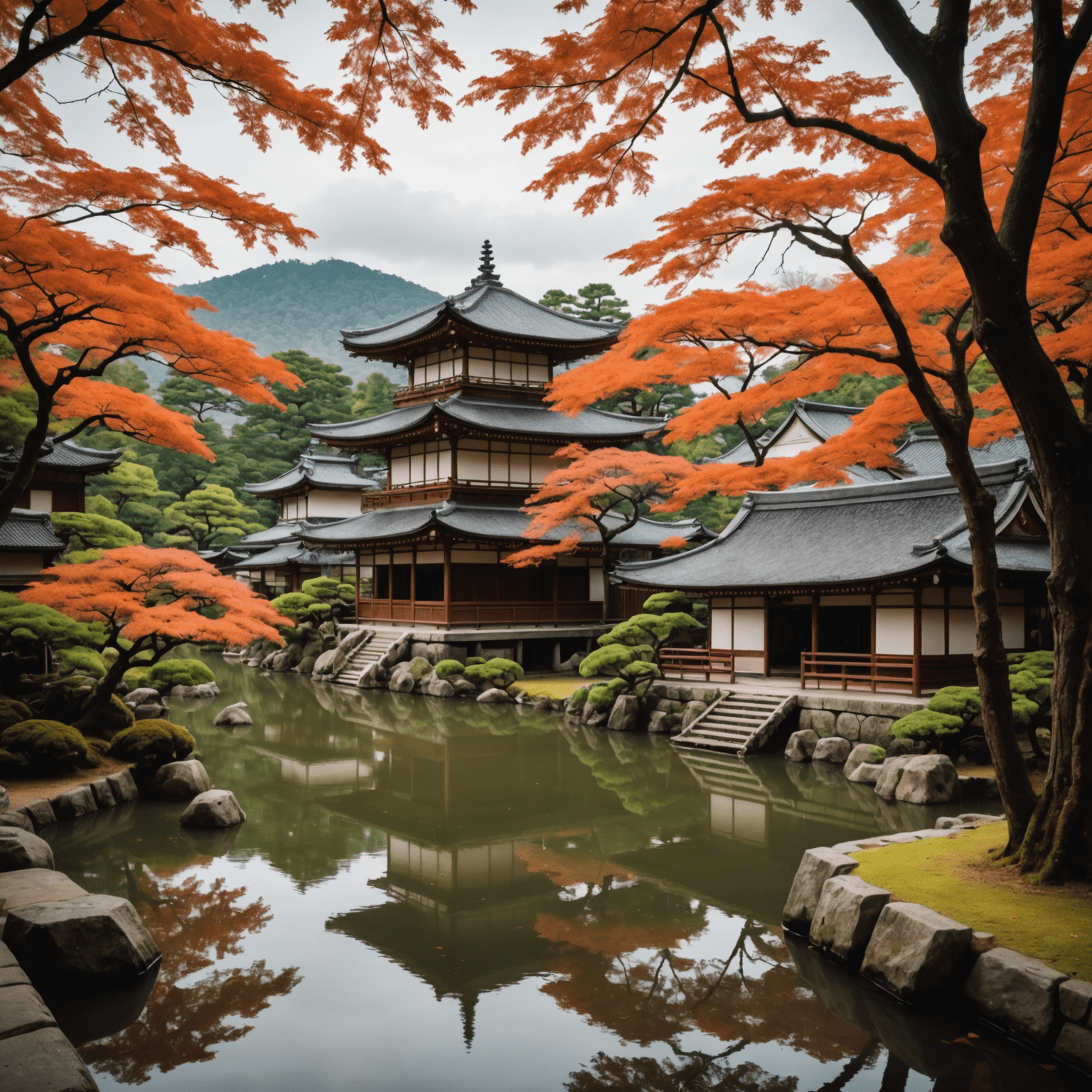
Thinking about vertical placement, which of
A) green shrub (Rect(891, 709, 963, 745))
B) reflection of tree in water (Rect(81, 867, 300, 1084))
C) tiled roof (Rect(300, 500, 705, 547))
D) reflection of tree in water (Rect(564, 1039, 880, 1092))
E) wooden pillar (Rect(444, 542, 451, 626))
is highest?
tiled roof (Rect(300, 500, 705, 547))

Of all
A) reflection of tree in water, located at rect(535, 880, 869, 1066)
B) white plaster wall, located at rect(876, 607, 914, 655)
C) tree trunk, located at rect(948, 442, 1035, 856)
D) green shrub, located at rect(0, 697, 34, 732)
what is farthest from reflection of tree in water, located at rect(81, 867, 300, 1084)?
white plaster wall, located at rect(876, 607, 914, 655)

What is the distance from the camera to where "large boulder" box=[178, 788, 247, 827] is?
36.3ft

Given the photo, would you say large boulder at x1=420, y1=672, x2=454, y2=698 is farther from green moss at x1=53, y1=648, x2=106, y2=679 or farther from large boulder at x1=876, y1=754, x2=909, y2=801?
large boulder at x1=876, y1=754, x2=909, y2=801

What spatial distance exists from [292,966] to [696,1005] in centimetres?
319

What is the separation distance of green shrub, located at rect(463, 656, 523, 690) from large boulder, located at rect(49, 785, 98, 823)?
11.7 metres

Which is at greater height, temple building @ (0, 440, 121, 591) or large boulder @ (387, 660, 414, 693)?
temple building @ (0, 440, 121, 591)

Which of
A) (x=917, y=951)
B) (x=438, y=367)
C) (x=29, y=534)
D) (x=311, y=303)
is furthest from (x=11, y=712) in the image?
(x=311, y=303)

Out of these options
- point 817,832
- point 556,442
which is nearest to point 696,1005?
point 817,832

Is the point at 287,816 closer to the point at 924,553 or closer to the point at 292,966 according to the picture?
the point at 292,966

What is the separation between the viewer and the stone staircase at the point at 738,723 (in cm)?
1544

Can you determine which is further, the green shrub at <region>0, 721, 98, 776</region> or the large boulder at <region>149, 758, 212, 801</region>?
the large boulder at <region>149, 758, 212, 801</region>

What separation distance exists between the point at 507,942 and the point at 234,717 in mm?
13506

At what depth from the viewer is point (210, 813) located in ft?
36.3

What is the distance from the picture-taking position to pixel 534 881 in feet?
29.7
